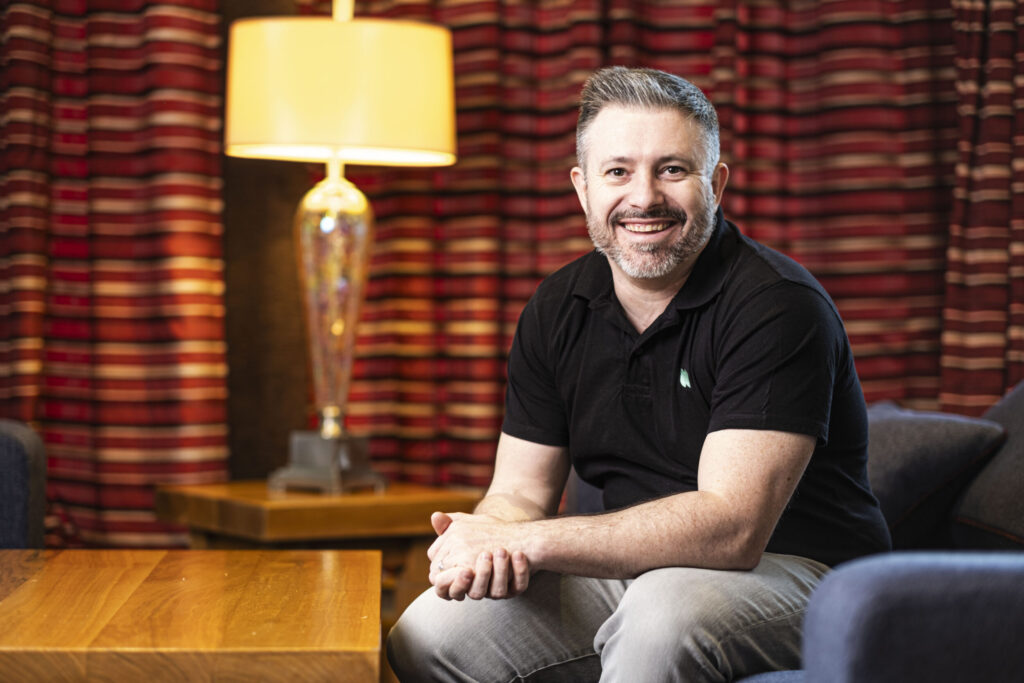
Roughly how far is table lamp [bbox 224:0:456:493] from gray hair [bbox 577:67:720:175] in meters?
0.96

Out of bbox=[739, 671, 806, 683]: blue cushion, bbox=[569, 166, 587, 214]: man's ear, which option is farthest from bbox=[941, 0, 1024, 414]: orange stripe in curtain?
bbox=[739, 671, 806, 683]: blue cushion

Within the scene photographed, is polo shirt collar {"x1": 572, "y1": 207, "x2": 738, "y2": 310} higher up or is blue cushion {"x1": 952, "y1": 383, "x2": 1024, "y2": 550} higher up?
polo shirt collar {"x1": 572, "y1": 207, "x2": 738, "y2": 310}

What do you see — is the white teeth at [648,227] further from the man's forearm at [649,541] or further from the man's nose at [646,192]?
the man's forearm at [649,541]

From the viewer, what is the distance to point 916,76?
2.53m

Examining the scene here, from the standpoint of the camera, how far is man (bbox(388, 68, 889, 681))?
4.47 ft

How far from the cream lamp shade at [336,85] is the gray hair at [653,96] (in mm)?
944

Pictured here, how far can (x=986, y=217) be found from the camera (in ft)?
7.79

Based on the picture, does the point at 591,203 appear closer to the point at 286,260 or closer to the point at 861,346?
the point at 861,346

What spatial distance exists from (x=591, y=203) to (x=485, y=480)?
142 cm

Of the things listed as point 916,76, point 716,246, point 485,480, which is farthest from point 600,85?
point 485,480

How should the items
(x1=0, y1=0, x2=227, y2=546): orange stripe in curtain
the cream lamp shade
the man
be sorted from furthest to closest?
(x1=0, y1=0, x2=227, y2=546): orange stripe in curtain < the cream lamp shade < the man

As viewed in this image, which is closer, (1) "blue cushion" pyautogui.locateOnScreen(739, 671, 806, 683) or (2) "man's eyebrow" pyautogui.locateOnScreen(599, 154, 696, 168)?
(1) "blue cushion" pyautogui.locateOnScreen(739, 671, 806, 683)

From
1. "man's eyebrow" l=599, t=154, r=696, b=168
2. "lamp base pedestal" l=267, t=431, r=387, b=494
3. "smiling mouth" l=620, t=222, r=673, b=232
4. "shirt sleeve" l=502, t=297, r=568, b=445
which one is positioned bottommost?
"lamp base pedestal" l=267, t=431, r=387, b=494

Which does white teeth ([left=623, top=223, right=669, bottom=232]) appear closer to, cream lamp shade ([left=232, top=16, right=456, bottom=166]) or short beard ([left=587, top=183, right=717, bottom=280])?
short beard ([left=587, top=183, right=717, bottom=280])
